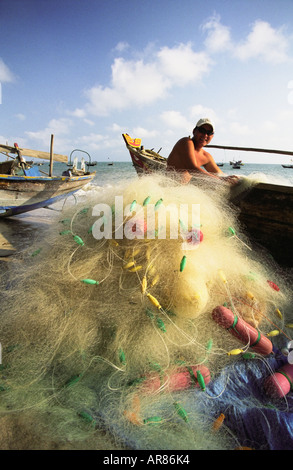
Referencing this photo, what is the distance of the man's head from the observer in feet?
11.4

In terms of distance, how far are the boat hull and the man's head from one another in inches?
211

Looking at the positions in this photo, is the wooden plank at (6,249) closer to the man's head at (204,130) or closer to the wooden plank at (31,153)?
the man's head at (204,130)

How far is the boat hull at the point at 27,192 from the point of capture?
6977 mm

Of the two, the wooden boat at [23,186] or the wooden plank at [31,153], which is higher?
the wooden plank at [31,153]

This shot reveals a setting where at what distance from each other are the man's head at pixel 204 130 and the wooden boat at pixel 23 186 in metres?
5.79

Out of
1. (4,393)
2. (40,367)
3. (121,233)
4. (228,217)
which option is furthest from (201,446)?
(228,217)

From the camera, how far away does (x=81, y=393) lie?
4.78 feet

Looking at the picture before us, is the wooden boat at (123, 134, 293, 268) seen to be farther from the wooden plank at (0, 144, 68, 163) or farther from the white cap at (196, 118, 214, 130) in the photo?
the wooden plank at (0, 144, 68, 163)

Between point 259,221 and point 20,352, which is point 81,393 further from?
point 259,221

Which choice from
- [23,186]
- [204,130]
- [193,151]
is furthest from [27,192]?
[204,130]

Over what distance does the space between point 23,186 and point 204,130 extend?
6135 mm

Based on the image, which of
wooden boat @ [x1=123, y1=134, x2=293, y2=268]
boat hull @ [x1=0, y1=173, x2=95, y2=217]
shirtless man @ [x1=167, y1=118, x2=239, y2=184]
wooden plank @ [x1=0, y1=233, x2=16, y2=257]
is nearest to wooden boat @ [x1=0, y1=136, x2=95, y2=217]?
boat hull @ [x1=0, y1=173, x2=95, y2=217]

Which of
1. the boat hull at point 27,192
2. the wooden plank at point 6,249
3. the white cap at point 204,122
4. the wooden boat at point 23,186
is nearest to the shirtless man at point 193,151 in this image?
the white cap at point 204,122

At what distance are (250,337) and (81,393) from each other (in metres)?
1.21
